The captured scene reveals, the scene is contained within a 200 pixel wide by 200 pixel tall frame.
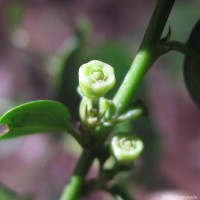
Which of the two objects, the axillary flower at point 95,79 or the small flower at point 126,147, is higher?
the axillary flower at point 95,79

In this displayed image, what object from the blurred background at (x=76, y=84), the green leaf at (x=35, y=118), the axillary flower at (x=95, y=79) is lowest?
the blurred background at (x=76, y=84)

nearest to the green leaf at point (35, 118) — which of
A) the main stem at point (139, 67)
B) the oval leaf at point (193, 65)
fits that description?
the main stem at point (139, 67)

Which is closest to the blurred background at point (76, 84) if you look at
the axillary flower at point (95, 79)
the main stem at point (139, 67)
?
the main stem at point (139, 67)

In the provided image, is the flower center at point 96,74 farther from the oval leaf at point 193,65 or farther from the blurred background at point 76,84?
the blurred background at point 76,84

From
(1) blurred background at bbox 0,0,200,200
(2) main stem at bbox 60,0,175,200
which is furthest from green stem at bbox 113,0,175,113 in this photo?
(1) blurred background at bbox 0,0,200,200

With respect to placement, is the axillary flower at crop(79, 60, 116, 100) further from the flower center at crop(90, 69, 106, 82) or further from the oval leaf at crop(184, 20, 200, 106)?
the oval leaf at crop(184, 20, 200, 106)

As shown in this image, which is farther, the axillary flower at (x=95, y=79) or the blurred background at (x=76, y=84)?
the blurred background at (x=76, y=84)

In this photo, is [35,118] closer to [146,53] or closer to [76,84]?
[146,53]
